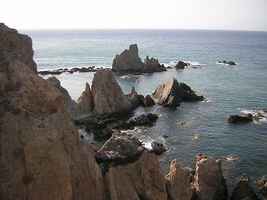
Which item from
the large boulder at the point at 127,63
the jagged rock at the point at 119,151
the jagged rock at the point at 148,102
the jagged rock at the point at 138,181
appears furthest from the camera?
the large boulder at the point at 127,63

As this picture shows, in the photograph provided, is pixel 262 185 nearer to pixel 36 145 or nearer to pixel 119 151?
pixel 119 151

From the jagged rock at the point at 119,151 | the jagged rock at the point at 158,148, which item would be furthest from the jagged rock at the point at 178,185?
the jagged rock at the point at 158,148

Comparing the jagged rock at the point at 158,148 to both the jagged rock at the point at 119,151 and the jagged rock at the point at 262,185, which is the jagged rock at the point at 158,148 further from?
the jagged rock at the point at 119,151

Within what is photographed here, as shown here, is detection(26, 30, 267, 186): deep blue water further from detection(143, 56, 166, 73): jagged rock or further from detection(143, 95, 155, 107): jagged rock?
detection(143, 56, 166, 73): jagged rock

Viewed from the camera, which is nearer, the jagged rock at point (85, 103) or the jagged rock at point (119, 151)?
the jagged rock at point (119, 151)

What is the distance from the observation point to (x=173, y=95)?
313 feet

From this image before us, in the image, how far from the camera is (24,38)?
105 ft

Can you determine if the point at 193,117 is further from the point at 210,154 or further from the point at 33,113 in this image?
the point at 33,113

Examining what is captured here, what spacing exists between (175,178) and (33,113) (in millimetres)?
19243

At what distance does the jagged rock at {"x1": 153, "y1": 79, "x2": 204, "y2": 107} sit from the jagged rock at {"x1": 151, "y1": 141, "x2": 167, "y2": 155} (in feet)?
96.0

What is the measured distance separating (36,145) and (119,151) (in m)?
9.49

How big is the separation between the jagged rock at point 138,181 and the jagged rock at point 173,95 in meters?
59.6

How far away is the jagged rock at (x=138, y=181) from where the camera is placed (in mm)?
29578

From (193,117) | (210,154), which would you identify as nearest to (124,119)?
(193,117)
